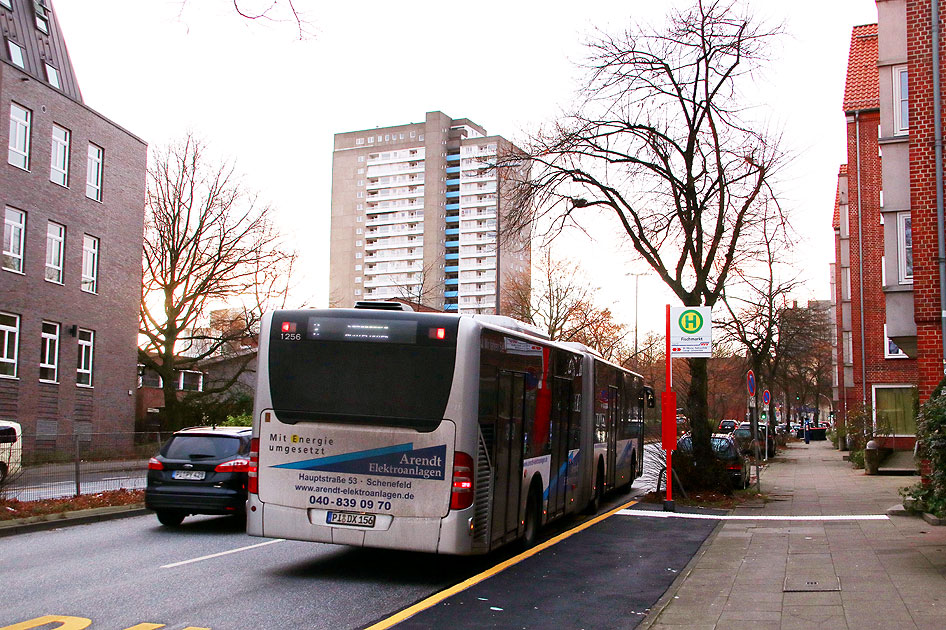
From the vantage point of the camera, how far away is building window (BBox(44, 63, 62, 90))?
1449 inches

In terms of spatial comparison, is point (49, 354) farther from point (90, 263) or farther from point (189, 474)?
point (189, 474)

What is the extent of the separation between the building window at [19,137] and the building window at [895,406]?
32533 mm

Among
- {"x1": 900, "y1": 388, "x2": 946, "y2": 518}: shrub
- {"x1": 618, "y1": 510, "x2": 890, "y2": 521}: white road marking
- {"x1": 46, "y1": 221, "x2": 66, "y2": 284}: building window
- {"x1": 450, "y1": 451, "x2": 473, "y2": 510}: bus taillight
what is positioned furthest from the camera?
{"x1": 46, "y1": 221, "x2": 66, "y2": 284}: building window

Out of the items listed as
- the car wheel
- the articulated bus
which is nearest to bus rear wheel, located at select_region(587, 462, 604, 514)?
the articulated bus

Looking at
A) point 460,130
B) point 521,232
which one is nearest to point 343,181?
point 460,130

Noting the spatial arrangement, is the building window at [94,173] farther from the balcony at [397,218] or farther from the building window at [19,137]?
the balcony at [397,218]

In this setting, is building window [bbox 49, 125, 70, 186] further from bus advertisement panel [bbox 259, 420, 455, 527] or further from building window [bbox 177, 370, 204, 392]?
bus advertisement panel [bbox 259, 420, 455, 527]

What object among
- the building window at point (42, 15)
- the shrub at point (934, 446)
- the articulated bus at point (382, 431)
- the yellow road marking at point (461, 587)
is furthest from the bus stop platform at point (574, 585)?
the building window at point (42, 15)

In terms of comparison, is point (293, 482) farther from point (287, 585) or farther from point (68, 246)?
point (68, 246)

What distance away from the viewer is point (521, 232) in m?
20.9

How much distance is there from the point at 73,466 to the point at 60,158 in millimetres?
20960

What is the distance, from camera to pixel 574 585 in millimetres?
9492

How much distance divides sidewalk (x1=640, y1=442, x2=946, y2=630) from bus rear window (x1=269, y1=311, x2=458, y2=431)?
3.17m

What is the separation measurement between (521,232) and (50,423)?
2189cm
